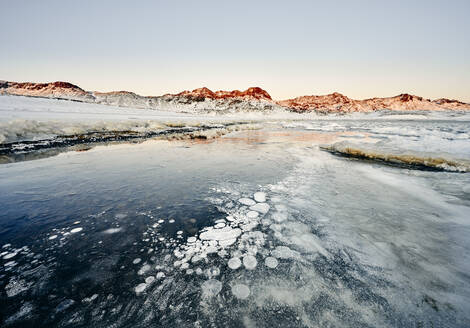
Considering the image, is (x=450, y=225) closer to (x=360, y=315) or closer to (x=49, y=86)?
(x=360, y=315)

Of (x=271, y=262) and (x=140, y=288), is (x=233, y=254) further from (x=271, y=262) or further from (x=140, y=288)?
(x=140, y=288)

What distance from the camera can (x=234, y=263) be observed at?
2242mm

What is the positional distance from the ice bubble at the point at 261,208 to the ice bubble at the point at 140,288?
2099mm

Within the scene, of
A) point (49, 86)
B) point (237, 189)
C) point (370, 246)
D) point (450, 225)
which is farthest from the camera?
point (49, 86)

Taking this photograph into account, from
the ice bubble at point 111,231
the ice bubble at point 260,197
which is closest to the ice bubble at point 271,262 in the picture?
the ice bubble at point 260,197

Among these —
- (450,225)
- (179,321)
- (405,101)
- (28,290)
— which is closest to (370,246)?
A: (450,225)

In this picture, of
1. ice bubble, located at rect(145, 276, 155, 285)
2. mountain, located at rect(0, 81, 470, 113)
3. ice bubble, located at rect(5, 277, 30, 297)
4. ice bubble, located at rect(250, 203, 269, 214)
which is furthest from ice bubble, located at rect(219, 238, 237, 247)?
mountain, located at rect(0, 81, 470, 113)

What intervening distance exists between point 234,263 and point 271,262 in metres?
0.41

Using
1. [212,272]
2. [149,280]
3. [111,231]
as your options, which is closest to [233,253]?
[212,272]

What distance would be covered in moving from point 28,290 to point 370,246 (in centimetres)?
361

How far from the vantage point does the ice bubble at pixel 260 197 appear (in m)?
4.00

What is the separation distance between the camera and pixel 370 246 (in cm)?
250

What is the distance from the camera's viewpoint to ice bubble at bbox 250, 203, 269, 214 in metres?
3.57

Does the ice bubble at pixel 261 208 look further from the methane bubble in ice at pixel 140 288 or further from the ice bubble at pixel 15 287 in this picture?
the ice bubble at pixel 15 287
